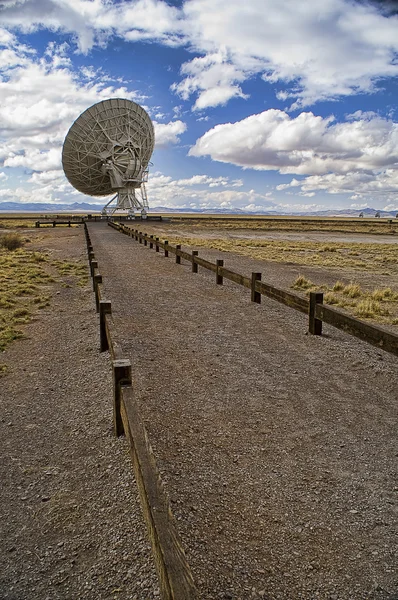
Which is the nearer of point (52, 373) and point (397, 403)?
point (397, 403)

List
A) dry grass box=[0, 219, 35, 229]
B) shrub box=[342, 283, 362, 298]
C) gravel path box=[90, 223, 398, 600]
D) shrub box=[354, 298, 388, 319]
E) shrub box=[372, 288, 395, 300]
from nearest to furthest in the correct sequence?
gravel path box=[90, 223, 398, 600] < shrub box=[354, 298, 388, 319] < shrub box=[372, 288, 395, 300] < shrub box=[342, 283, 362, 298] < dry grass box=[0, 219, 35, 229]

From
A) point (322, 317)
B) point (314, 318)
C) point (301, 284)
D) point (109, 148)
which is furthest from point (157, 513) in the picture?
point (109, 148)

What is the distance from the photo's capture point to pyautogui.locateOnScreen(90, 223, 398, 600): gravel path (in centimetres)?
293

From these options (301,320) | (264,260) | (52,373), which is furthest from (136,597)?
(264,260)

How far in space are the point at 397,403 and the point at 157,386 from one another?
9.29ft

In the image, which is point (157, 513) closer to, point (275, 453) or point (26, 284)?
point (275, 453)

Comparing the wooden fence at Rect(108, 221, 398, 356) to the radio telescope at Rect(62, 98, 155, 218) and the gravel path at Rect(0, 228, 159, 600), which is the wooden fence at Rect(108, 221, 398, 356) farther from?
the radio telescope at Rect(62, 98, 155, 218)

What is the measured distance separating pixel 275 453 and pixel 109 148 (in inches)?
2353

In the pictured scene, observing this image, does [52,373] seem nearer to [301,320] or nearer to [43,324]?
[43,324]

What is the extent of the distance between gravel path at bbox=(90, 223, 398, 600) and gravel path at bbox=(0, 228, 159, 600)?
0.39m

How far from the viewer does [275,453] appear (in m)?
4.25

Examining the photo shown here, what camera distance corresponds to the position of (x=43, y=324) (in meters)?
10.1

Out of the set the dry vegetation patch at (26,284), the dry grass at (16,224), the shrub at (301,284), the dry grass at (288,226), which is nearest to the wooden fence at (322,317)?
the shrub at (301,284)

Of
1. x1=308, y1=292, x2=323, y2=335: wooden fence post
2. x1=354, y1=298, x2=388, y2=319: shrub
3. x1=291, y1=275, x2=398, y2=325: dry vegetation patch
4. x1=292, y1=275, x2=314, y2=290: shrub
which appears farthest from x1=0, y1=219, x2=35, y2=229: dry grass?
x1=308, y1=292, x2=323, y2=335: wooden fence post
